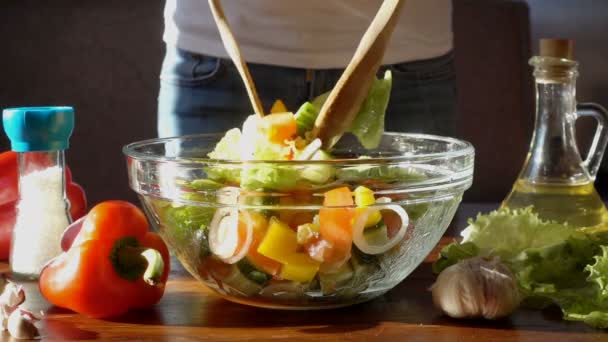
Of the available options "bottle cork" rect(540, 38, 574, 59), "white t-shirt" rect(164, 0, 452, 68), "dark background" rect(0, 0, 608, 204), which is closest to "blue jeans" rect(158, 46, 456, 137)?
"white t-shirt" rect(164, 0, 452, 68)

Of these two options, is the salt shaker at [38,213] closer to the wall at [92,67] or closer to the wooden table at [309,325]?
the wooden table at [309,325]

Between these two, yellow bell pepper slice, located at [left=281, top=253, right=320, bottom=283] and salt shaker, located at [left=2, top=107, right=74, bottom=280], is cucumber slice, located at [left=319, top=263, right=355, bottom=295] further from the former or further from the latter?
salt shaker, located at [left=2, top=107, right=74, bottom=280]

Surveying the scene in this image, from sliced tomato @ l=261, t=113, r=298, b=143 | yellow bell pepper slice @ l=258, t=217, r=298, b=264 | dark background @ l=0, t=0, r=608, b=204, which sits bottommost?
dark background @ l=0, t=0, r=608, b=204

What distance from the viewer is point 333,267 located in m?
0.88

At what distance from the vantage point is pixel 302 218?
0.88 m

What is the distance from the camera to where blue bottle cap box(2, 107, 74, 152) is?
991 mm

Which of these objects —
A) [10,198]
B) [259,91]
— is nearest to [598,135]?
[259,91]

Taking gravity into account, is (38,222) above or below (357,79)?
below

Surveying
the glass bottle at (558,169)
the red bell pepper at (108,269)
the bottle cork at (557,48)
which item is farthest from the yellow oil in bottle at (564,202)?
the red bell pepper at (108,269)

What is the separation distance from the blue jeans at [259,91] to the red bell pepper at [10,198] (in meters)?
0.41

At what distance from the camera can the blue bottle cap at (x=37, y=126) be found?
991mm

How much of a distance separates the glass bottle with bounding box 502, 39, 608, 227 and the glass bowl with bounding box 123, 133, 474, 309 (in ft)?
0.83

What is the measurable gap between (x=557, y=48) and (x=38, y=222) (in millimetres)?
645

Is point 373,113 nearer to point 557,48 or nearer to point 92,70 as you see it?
point 557,48
